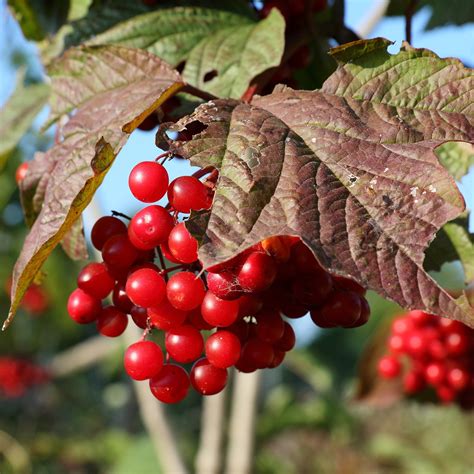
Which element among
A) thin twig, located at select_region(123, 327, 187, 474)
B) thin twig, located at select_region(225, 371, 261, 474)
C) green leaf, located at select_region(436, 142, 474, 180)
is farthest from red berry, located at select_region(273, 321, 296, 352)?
thin twig, located at select_region(225, 371, 261, 474)

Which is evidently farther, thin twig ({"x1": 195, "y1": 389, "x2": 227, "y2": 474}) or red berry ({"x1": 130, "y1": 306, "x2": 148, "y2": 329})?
thin twig ({"x1": 195, "y1": 389, "x2": 227, "y2": 474})

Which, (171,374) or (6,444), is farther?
(6,444)

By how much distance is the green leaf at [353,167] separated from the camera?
55cm

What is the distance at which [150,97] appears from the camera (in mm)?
735

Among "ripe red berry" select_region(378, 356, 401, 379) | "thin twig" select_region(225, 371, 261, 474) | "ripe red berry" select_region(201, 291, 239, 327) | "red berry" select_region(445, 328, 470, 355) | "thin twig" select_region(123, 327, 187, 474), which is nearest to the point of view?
"ripe red berry" select_region(201, 291, 239, 327)

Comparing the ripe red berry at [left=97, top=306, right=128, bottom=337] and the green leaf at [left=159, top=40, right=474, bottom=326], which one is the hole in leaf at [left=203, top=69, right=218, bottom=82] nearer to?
the green leaf at [left=159, top=40, right=474, bottom=326]

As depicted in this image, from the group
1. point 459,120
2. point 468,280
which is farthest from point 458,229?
point 459,120

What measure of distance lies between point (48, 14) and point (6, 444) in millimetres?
6510

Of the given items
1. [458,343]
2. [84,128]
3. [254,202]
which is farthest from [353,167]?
[458,343]

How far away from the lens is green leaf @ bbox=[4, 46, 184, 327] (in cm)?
67

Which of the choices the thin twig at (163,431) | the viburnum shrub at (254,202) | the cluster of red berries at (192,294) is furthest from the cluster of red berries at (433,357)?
the cluster of red berries at (192,294)

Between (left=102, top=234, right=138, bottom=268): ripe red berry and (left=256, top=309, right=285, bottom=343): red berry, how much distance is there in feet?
0.52

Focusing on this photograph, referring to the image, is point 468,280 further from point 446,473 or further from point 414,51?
point 446,473

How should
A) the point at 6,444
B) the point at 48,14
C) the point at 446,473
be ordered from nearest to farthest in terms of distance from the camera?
the point at 48,14 < the point at 6,444 < the point at 446,473
